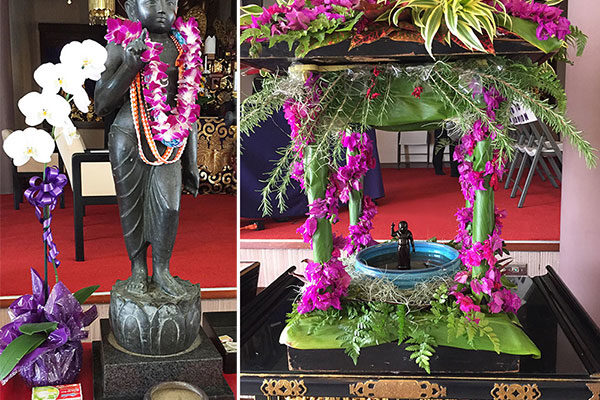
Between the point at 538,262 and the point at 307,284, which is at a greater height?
the point at 307,284

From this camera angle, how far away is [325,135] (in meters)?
1.43

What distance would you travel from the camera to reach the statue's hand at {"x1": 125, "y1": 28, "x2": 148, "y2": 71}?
1673 mm

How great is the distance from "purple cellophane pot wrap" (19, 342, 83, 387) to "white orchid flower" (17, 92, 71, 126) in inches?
22.2

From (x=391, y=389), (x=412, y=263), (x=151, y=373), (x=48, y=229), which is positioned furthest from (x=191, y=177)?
(x=391, y=389)

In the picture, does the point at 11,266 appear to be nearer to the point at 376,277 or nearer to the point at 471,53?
the point at 376,277

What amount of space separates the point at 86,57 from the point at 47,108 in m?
0.15

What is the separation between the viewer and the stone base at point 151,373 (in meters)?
1.79

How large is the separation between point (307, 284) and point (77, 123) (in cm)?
696

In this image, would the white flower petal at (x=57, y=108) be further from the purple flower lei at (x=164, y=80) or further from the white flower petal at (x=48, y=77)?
the purple flower lei at (x=164, y=80)

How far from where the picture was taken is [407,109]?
1452 mm

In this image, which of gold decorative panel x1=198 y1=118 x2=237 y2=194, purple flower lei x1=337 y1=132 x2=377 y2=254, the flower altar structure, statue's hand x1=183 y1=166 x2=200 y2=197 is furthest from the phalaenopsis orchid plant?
gold decorative panel x1=198 y1=118 x2=237 y2=194

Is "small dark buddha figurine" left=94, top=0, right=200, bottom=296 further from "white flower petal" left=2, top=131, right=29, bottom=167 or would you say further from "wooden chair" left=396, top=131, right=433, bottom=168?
"wooden chair" left=396, top=131, right=433, bottom=168

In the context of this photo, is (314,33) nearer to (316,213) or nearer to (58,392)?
(316,213)

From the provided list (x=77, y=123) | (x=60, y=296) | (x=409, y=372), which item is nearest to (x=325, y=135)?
(x=409, y=372)
